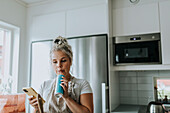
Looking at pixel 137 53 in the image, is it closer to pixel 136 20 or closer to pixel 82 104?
pixel 136 20

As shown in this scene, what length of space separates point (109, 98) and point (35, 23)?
5.21 ft

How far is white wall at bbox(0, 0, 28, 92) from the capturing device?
7.57 feet

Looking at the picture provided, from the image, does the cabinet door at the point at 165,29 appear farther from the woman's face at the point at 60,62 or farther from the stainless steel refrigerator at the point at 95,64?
the woman's face at the point at 60,62

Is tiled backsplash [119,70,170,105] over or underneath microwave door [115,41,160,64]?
underneath

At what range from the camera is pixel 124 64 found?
2104 millimetres

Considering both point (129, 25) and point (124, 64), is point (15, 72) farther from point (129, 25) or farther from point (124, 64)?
point (129, 25)

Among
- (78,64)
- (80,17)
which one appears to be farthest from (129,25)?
(78,64)

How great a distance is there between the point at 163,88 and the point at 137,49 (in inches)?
28.1

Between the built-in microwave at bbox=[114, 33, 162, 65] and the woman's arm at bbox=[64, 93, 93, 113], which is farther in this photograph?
the built-in microwave at bbox=[114, 33, 162, 65]

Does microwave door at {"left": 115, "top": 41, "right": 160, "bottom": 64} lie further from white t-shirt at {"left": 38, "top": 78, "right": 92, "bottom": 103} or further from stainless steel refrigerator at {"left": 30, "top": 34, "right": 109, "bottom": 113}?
white t-shirt at {"left": 38, "top": 78, "right": 92, "bottom": 103}

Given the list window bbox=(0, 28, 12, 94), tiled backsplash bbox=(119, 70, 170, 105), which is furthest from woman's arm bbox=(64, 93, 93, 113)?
window bbox=(0, 28, 12, 94)

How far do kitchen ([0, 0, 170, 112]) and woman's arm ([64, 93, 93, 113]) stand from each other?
967mm

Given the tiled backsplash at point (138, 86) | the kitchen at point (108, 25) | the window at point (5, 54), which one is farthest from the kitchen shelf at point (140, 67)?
the window at point (5, 54)

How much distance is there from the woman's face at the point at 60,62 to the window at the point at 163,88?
5.51 feet
